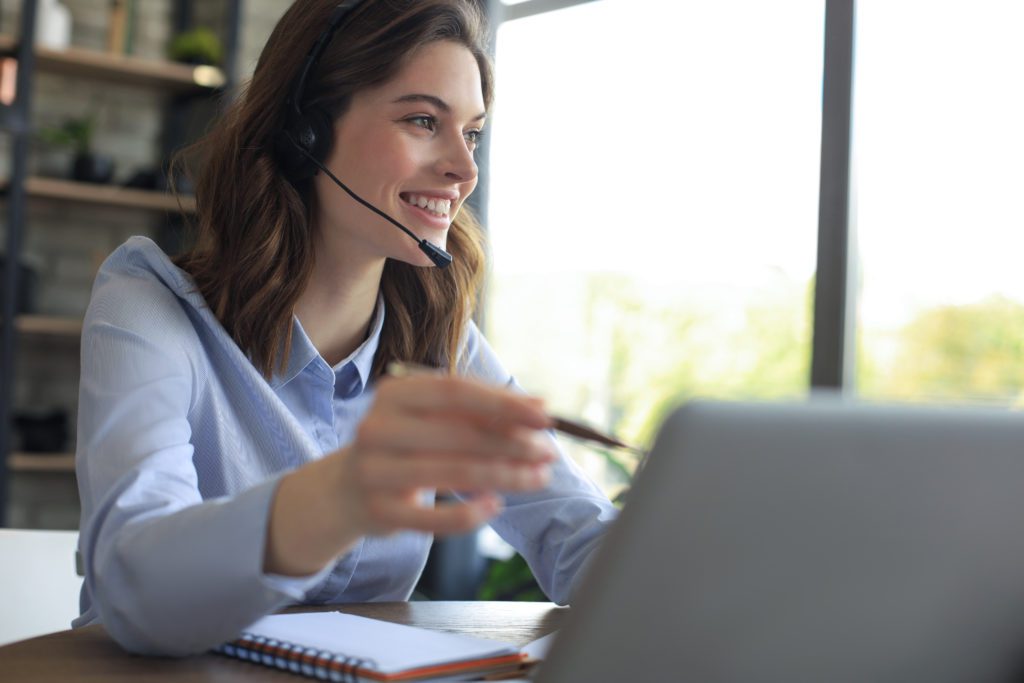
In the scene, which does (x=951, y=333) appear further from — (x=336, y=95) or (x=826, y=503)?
(x=826, y=503)

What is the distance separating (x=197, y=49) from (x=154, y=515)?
10.2 ft

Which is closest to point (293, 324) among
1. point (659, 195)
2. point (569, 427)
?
point (569, 427)

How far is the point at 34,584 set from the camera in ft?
4.60

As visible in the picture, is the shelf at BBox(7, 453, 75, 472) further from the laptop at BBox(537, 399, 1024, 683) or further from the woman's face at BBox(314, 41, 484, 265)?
the laptop at BBox(537, 399, 1024, 683)

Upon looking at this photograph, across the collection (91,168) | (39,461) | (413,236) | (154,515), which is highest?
(91,168)

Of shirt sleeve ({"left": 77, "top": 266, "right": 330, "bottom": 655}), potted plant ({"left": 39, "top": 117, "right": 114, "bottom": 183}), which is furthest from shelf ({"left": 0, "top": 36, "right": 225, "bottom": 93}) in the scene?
shirt sleeve ({"left": 77, "top": 266, "right": 330, "bottom": 655})

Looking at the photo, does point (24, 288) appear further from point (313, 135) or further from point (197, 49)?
point (313, 135)

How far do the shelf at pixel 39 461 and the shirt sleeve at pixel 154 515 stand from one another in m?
2.44

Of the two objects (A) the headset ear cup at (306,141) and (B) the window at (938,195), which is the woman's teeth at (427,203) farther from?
(B) the window at (938,195)

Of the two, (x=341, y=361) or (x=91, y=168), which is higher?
(x=91, y=168)

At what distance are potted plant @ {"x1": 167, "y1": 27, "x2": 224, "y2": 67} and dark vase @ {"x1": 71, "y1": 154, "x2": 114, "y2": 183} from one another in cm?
42

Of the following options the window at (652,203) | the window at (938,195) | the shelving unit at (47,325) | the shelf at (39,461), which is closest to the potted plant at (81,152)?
the shelving unit at (47,325)

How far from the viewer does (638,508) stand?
20.8 inches

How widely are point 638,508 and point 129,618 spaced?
462 millimetres
